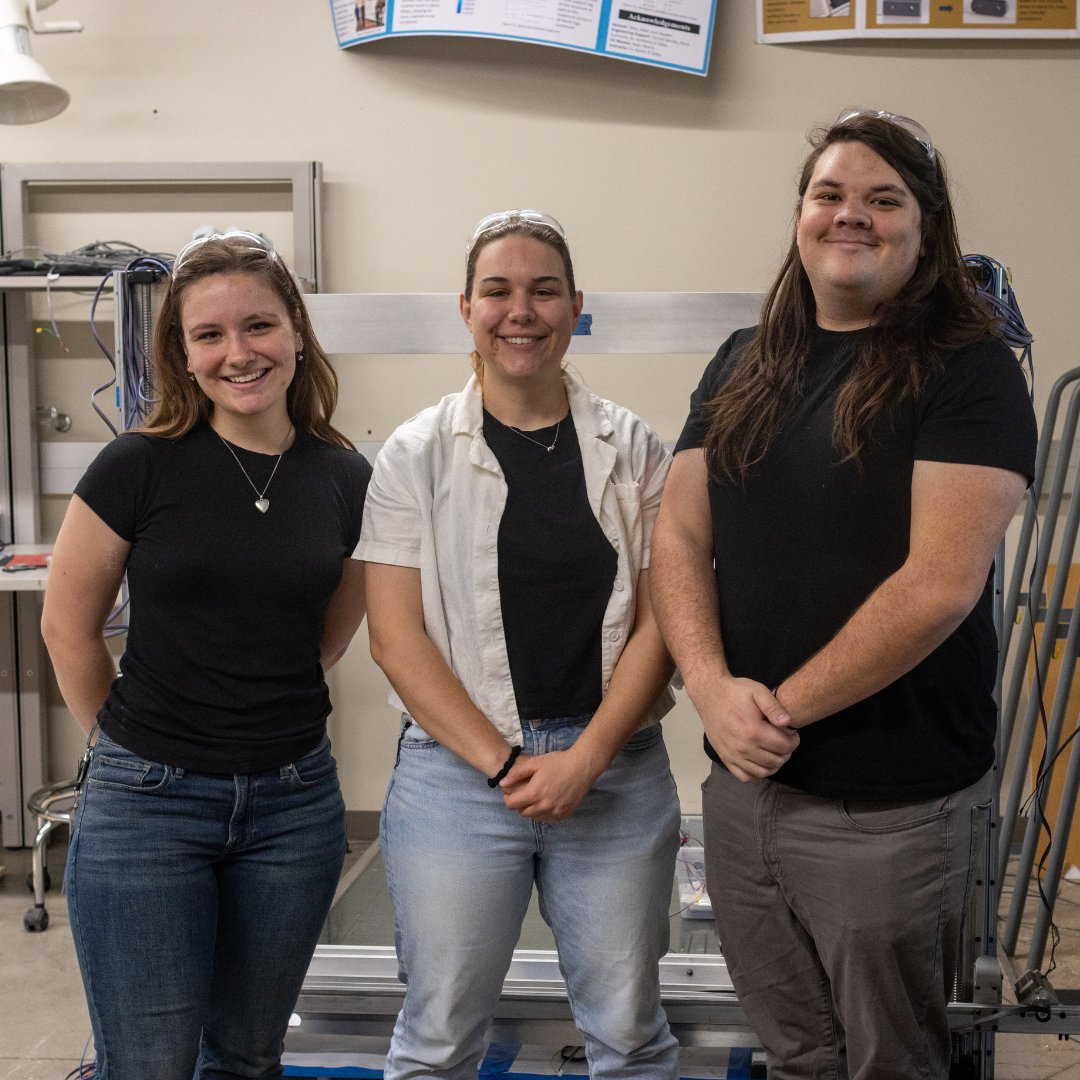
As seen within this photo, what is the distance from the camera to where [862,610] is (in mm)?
1301

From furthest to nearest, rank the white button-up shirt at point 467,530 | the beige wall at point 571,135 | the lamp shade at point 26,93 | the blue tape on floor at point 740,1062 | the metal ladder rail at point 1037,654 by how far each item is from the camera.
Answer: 1. the beige wall at point 571,135
2. the lamp shade at point 26,93
3. the metal ladder rail at point 1037,654
4. the blue tape on floor at point 740,1062
5. the white button-up shirt at point 467,530

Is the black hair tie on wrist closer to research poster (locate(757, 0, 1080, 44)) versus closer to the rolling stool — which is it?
the rolling stool

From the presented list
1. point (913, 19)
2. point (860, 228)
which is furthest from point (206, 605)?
point (913, 19)

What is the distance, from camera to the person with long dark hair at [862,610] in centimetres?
128

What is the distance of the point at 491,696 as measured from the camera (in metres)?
1.47

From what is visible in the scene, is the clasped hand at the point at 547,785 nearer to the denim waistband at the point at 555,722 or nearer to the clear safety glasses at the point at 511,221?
the denim waistband at the point at 555,722

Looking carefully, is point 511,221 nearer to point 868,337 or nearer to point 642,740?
point 868,337

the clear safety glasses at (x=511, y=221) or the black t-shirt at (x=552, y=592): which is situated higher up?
the clear safety glasses at (x=511, y=221)

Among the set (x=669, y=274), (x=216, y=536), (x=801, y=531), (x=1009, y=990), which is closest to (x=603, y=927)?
(x=801, y=531)

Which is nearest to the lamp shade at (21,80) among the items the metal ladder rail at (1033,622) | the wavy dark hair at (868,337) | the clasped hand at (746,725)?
the wavy dark hair at (868,337)

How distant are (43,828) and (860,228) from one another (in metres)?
2.68

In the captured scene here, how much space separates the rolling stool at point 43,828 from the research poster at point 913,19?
2939mm

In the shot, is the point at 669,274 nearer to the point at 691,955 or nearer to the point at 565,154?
the point at 565,154

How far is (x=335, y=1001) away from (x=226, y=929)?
741mm
